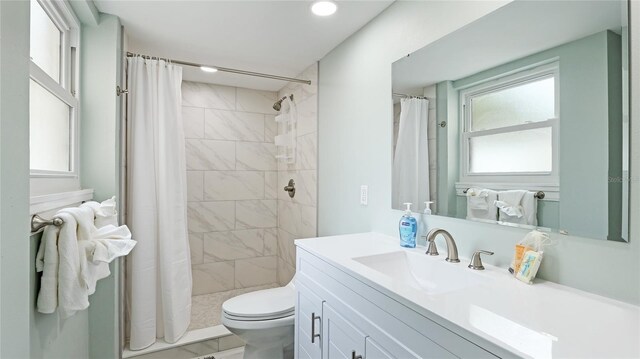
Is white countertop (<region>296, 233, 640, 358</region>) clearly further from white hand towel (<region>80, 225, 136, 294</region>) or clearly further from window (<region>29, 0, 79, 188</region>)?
window (<region>29, 0, 79, 188</region>)

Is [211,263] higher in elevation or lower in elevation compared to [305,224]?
lower

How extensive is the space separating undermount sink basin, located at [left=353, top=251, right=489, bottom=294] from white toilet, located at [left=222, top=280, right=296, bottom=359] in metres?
0.83

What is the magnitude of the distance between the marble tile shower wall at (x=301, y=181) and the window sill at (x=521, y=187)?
1392 millimetres

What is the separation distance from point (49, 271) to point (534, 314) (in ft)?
5.01

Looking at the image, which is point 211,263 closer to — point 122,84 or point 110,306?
point 110,306

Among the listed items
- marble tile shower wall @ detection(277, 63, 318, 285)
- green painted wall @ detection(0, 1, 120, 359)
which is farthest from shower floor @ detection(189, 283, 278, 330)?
green painted wall @ detection(0, 1, 120, 359)

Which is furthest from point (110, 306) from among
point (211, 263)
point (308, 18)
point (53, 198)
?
point (308, 18)

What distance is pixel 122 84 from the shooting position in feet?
6.46

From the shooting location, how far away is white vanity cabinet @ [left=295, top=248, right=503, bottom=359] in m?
0.75

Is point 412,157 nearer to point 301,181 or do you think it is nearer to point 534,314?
point 534,314

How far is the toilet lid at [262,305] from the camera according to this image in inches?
70.9

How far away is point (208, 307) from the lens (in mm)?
2814

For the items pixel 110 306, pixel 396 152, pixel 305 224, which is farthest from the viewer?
pixel 305 224

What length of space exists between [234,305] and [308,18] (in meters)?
1.85
